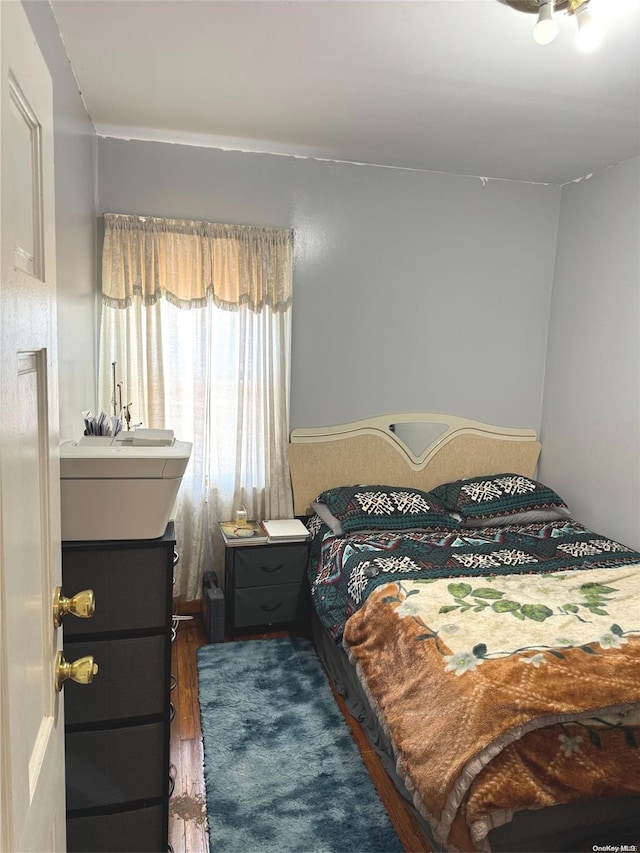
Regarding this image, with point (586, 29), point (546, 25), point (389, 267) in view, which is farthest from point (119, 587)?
point (389, 267)

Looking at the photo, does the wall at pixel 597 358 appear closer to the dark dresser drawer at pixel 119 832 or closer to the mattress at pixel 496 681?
the mattress at pixel 496 681

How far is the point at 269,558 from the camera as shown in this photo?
10.2 feet

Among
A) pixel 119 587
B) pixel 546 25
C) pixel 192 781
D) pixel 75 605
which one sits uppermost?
pixel 546 25

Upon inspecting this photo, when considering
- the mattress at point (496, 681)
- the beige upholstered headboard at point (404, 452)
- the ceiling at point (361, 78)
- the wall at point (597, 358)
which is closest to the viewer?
the mattress at point (496, 681)

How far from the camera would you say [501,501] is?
3.42 metres

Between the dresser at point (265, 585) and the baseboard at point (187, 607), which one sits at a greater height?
the dresser at point (265, 585)

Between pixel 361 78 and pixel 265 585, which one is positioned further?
pixel 265 585

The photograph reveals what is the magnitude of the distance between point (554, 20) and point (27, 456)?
5.93 ft

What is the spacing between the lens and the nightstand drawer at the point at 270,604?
3100mm

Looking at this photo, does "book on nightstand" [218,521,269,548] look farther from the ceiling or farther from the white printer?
the ceiling

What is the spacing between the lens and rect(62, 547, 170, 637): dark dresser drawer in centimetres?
163

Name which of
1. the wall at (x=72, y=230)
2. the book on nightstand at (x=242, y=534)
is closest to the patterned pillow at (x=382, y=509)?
the book on nightstand at (x=242, y=534)

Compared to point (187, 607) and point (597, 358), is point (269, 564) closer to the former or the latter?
point (187, 607)

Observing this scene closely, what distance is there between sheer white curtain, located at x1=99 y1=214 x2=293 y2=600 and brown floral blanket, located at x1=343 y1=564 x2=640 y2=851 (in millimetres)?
1333
